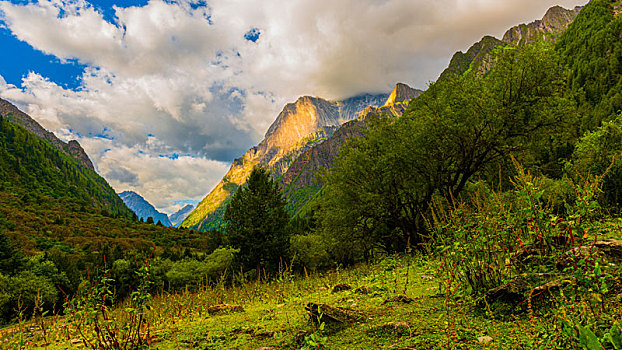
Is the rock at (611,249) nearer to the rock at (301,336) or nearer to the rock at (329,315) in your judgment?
the rock at (329,315)

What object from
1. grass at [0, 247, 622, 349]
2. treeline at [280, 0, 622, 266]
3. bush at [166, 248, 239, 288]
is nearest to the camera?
grass at [0, 247, 622, 349]

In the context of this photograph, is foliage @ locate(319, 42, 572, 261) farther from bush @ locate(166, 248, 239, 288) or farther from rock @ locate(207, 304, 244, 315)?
bush @ locate(166, 248, 239, 288)

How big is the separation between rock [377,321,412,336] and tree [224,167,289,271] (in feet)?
101

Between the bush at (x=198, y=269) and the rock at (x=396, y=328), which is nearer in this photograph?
the rock at (x=396, y=328)

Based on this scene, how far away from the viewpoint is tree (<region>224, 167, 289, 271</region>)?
3450 centimetres

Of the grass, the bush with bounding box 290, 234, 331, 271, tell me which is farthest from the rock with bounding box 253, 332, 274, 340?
the bush with bounding box 290, 234, 331, 271

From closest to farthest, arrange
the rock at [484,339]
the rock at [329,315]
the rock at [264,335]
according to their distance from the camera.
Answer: the rock at [484,339] < the rock at [329,315] < the rock at [264,335]

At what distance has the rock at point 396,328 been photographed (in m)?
4.07

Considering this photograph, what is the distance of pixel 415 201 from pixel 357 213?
14.0 feet

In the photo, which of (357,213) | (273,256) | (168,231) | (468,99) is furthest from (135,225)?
(468,99)

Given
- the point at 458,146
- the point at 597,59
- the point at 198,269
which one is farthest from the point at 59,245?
the point at 597,59

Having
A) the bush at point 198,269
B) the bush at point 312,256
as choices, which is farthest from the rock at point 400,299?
the bush at point 198,269

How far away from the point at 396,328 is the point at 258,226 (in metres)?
32.3

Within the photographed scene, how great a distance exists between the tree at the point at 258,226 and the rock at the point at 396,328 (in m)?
30.8
